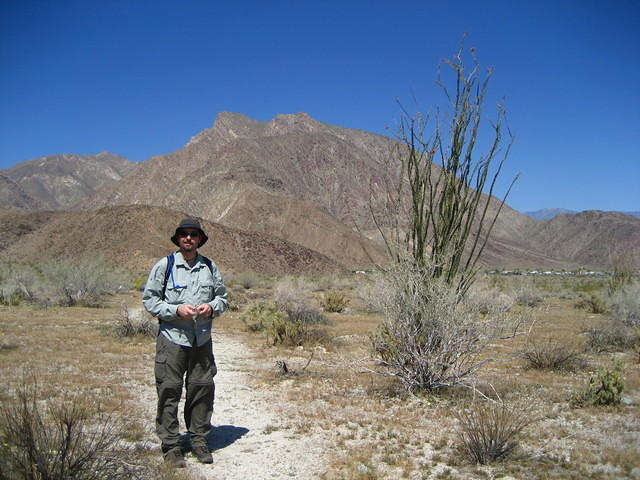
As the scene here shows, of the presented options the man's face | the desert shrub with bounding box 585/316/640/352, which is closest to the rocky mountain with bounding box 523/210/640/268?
the desert shrub with bounding box 585/316/640/352

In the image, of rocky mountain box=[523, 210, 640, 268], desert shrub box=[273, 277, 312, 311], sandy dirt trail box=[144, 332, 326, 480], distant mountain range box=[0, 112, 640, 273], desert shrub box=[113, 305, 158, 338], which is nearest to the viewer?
sandy dirt trail box=[144, 332, 326, 480]

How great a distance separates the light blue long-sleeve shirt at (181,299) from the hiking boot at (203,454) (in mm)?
913

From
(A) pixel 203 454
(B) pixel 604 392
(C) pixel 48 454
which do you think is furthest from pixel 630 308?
(C) pixel 48 454

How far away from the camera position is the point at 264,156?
9300 cm

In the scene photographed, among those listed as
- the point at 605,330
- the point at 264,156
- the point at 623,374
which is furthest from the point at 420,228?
the point at 264,156

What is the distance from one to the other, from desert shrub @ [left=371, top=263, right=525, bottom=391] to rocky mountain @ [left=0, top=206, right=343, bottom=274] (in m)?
40.2

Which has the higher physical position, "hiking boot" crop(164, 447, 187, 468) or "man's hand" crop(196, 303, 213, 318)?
"man's hand" crop(196, 303, 213, 318)

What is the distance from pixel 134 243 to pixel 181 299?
46738 millimetres

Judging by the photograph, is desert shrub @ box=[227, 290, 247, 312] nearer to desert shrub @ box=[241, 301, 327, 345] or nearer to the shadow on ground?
desert shrub @ box=[241, 301, 327, 345]

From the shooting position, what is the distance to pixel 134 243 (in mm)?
48000

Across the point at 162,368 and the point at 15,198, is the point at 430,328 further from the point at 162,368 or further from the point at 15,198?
the point at 15,198

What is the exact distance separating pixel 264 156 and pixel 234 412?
89285 millimetres

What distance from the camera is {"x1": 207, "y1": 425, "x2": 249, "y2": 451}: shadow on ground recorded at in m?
4.81

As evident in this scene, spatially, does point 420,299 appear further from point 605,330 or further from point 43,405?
point 605,330
